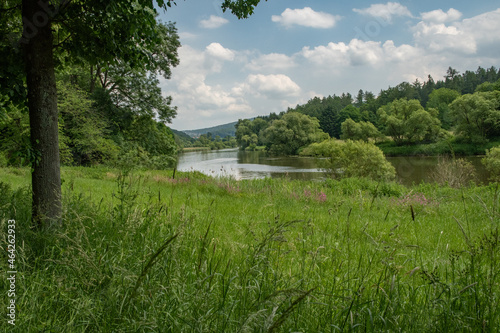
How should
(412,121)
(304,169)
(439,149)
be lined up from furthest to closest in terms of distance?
(412,121)
(439,149)
(304,169)

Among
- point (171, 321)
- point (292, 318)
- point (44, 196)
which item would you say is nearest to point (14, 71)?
point (44, 196)

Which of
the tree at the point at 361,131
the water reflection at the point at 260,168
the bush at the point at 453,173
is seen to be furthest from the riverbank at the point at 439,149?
the bush at the point at 453,173

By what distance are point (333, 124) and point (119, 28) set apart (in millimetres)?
99872

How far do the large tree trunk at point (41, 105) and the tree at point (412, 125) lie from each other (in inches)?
2445

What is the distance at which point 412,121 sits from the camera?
182 ft

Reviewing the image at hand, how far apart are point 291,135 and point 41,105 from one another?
66.0 m

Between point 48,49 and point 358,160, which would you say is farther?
point 358,160

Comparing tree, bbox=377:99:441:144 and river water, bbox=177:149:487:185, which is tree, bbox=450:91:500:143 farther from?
river water, bbox=177:149:487:185

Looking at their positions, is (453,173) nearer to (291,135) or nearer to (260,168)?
(260,168)

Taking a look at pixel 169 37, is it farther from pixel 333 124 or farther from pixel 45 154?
pixel 333 124

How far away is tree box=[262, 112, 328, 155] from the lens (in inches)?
2667

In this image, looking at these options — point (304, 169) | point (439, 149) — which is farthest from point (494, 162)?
point (439, 149)

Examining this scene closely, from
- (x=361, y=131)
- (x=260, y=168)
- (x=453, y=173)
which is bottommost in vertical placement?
(x=260, y=168)

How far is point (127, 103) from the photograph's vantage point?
28078 millimetres
